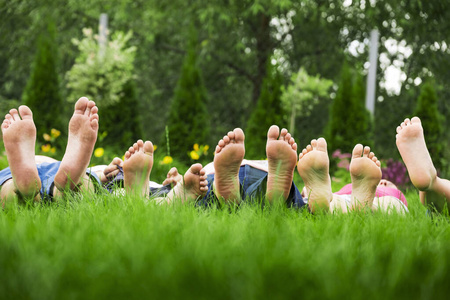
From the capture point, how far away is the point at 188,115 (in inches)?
260

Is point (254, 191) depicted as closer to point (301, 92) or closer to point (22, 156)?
point (22, 156)

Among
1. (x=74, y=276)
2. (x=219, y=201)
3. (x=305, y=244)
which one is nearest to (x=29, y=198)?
(x=219, y=201)

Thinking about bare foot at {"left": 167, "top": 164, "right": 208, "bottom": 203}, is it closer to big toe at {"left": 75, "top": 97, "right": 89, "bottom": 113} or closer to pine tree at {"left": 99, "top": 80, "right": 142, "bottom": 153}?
big toe at {"left": 75, "top": 97, "right": 89, "bottom": 113}

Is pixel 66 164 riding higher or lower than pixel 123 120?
lower

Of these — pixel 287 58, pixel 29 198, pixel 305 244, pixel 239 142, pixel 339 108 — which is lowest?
pixel 29 198

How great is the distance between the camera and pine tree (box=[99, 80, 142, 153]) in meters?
6.90

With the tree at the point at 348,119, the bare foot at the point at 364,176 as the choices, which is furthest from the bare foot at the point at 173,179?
the tree at the point at 348,119

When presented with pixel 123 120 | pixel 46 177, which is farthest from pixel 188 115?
pixel 46 177

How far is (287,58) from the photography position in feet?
29.0

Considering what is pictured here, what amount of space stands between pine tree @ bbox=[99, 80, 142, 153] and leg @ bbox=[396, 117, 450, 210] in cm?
531

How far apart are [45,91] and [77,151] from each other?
500cm

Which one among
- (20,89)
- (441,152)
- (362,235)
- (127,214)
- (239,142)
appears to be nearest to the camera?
(362,235)

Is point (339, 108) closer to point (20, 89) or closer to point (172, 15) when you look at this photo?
point (172, 15)

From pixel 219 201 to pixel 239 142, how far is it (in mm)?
284
